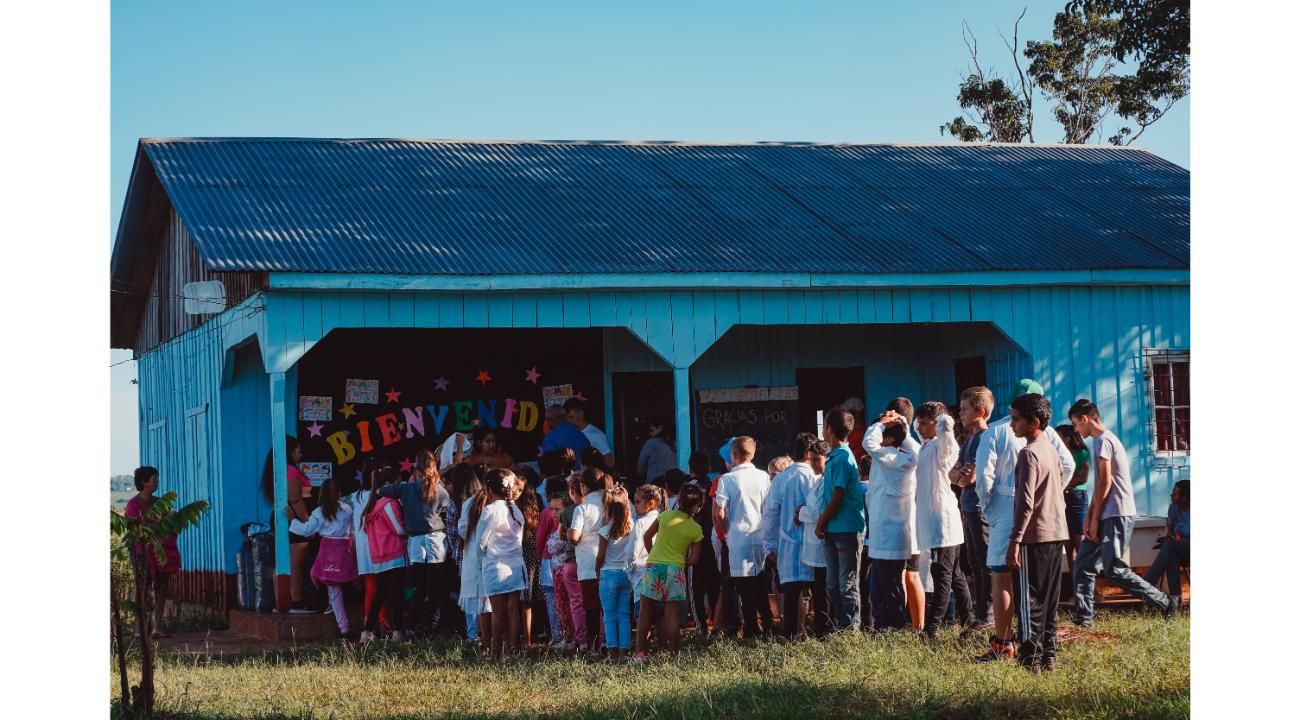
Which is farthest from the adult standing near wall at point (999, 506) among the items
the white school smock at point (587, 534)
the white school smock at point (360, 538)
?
the white school smock at point (360, 538)

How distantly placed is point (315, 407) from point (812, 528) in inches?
276

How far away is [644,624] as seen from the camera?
1101 cm

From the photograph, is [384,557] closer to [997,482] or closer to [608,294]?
[608,294]

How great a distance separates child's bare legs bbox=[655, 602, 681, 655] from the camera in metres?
11.1

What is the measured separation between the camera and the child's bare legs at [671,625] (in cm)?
1111

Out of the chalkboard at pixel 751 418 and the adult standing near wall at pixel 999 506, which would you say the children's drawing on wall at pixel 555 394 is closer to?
the chalkboard at pixel 751 418

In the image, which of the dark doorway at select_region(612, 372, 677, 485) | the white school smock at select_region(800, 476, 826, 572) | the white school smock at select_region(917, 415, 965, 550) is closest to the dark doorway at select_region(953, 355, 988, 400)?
the dark doorway at select_region(612, 372, 677, 485)

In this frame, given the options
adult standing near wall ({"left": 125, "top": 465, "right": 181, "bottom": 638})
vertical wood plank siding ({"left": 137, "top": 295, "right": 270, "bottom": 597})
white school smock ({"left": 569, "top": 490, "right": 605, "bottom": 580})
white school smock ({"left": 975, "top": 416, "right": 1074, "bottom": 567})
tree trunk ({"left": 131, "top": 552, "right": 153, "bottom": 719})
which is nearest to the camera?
tree trunk ({"left": 131, "top": 552, "right": 153, "bottom": 719})

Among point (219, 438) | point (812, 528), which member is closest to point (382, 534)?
point (219, 438)

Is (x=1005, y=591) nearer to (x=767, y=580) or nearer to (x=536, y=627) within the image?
(x=767, y=580)

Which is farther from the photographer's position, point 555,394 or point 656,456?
point 555,394

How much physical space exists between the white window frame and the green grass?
5.44 meters

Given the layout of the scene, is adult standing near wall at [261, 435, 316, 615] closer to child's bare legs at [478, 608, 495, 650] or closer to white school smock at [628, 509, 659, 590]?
child's bare legs at [478, 608, 495, 650]

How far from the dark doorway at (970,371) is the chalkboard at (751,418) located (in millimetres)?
1803
